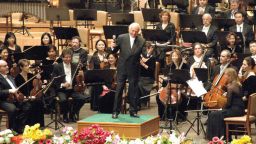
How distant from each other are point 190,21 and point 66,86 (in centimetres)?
392

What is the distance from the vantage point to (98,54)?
47.5ft

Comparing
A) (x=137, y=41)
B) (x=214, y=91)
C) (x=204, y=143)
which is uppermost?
(x=137, y=41)

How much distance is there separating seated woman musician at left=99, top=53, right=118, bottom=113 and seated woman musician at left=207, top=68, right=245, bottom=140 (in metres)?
2.31

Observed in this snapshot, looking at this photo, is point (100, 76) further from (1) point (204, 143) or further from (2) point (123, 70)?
(1) point (204, 143)

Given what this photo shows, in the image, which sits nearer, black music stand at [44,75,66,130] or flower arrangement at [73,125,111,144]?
flower arrangement at [73,125,111,144]

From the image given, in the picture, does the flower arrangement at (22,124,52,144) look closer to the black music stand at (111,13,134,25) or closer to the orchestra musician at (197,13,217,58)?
the orchestra musician at (197,13,217,58)

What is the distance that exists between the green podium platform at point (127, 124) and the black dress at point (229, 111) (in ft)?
3.25

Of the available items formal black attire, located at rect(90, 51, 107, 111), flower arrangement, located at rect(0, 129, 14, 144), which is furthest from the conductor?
flower arrangement, located at rect(0, 129, 14, 144)

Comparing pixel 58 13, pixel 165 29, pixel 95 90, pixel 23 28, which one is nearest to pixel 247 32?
pixel 165 29

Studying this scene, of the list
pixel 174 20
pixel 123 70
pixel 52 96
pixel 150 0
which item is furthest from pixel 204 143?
pixel 150 0

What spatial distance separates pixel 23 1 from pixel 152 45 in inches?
208

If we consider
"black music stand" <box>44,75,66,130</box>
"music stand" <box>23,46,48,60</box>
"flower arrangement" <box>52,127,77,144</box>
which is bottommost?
"black music stand" <box>44,75,66,130</box>

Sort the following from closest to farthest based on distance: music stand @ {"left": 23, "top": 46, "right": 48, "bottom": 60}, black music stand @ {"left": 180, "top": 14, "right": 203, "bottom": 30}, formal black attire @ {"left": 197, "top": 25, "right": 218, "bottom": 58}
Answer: music stand @ {"left": 23, "top": 46, "right": 48, "bottom": 60} → formal black attire @ {"left": 197, "top": 25, "right": 218, "bottom": 58} → black music stand @ {"left": 180, "top": 14, "right": 203, "bottom": 30}

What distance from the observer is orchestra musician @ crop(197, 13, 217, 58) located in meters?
15.0
